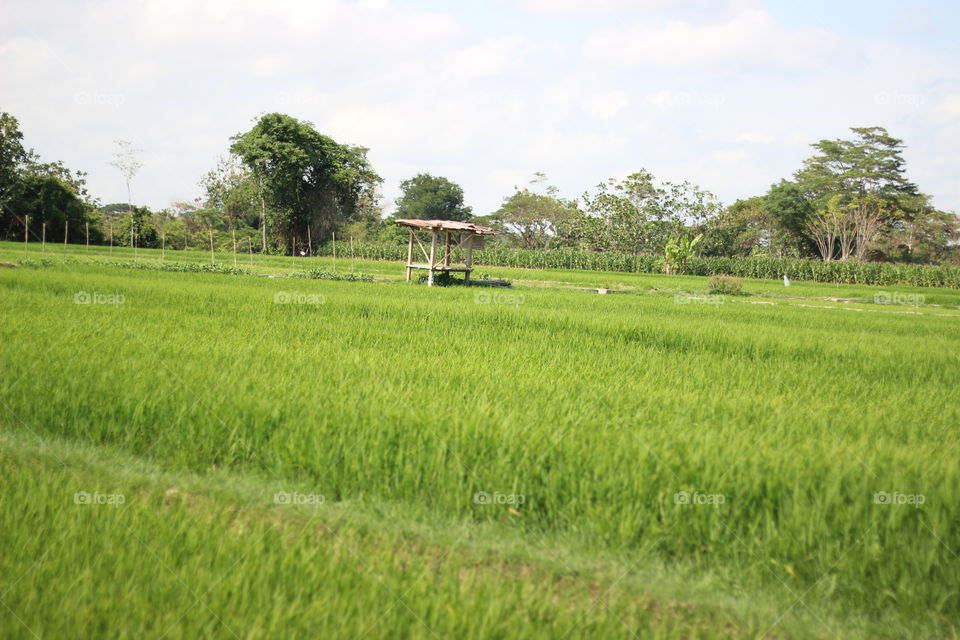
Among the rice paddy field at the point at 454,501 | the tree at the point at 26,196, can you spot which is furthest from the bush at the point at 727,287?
the tree at the point at 26,196

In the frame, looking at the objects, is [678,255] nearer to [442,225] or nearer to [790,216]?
[790,216]

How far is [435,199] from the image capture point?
58.9 meters

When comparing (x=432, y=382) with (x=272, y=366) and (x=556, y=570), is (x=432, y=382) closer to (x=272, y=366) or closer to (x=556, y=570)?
(x=272, y=366)

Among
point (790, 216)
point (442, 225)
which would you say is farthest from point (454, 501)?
point (790, 216)

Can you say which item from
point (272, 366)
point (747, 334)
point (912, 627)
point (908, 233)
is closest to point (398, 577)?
point (912, 627)

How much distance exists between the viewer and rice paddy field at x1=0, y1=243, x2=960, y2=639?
186 cm

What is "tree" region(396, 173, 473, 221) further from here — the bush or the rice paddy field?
the rice paddy field

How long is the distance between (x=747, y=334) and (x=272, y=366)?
17.8ft

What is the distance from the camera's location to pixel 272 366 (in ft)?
→ 14.1

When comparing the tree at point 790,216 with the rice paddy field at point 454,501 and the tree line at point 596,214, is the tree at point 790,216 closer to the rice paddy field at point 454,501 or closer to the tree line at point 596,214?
the tree line at point 596,214

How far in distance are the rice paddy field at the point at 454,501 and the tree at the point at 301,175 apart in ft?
106

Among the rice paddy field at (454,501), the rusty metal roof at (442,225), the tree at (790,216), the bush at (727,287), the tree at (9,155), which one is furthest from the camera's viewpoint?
the tree at (790,216)

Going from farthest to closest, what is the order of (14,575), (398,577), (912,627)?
(912,627) → (398,577) → (14,575)

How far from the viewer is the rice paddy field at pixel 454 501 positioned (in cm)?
186
